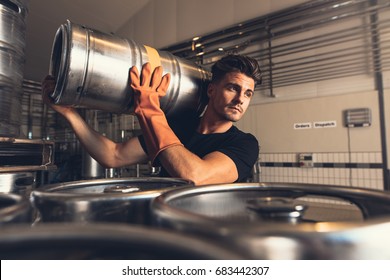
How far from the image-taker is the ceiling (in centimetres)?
310

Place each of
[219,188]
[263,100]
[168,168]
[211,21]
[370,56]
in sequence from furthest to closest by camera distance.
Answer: [211,21] < [263,100] < [370,56] < [168,168] < [219,188]

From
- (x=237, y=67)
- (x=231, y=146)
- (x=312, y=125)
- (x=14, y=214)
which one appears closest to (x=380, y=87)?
(x=312, y=125)

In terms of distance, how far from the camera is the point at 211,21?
2871mm

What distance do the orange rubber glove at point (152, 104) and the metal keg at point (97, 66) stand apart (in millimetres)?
28

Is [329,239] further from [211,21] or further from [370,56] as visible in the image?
[211,21]

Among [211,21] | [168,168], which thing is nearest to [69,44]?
[168,168]

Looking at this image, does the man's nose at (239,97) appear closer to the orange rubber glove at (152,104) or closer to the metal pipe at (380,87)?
the orange rubber glove at (152,104)

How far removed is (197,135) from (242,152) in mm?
309

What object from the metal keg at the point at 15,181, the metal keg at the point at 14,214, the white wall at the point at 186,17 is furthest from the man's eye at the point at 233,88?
the white wall at the point at 186,17

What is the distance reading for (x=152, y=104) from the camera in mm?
992

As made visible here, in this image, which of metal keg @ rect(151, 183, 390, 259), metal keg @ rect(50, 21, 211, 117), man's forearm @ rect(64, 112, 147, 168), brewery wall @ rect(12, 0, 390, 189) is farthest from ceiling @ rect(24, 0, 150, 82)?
metal keg @ rect(151, 183, 390, 259)

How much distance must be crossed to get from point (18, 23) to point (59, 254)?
160 centimetres

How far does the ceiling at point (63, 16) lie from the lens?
3.10 m

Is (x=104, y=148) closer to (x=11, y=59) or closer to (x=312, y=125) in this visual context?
(x=11, y=59)
